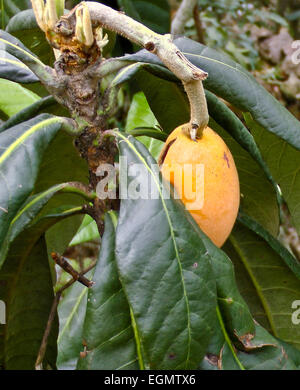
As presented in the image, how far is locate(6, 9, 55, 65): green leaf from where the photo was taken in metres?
1.09

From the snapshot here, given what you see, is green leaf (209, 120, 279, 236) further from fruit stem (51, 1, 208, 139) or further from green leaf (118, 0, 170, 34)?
green leaf (118, 0, 170, 34)

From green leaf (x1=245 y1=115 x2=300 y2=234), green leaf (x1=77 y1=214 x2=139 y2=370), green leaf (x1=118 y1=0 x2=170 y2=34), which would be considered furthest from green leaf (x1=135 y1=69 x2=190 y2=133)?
green leaf (x1=118 y1=0 x2=170 y2=34)

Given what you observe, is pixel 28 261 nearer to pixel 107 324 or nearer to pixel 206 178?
pixel 107 324

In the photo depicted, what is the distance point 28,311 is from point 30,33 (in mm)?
546

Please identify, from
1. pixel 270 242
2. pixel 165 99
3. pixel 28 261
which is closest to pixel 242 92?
pixel 165 99

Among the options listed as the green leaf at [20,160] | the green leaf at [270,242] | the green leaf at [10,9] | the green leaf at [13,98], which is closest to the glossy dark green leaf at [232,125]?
the green leaf at [270,242]

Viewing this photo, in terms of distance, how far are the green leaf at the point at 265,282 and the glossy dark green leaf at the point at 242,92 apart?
264 millimetres

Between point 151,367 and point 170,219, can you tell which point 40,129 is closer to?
point 170,219

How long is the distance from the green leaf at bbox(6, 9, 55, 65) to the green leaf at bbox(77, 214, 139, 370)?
53 centimetres

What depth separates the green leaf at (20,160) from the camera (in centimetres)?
72

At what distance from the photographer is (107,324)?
2.55 ft

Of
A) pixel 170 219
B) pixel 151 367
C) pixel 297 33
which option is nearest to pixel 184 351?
pixel 151 367

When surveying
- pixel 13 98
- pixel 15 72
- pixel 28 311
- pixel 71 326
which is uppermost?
Answer: pixel 15 72

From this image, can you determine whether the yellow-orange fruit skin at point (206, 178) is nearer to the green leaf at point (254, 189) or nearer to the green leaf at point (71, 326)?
the green leaf at point (254, 189)
